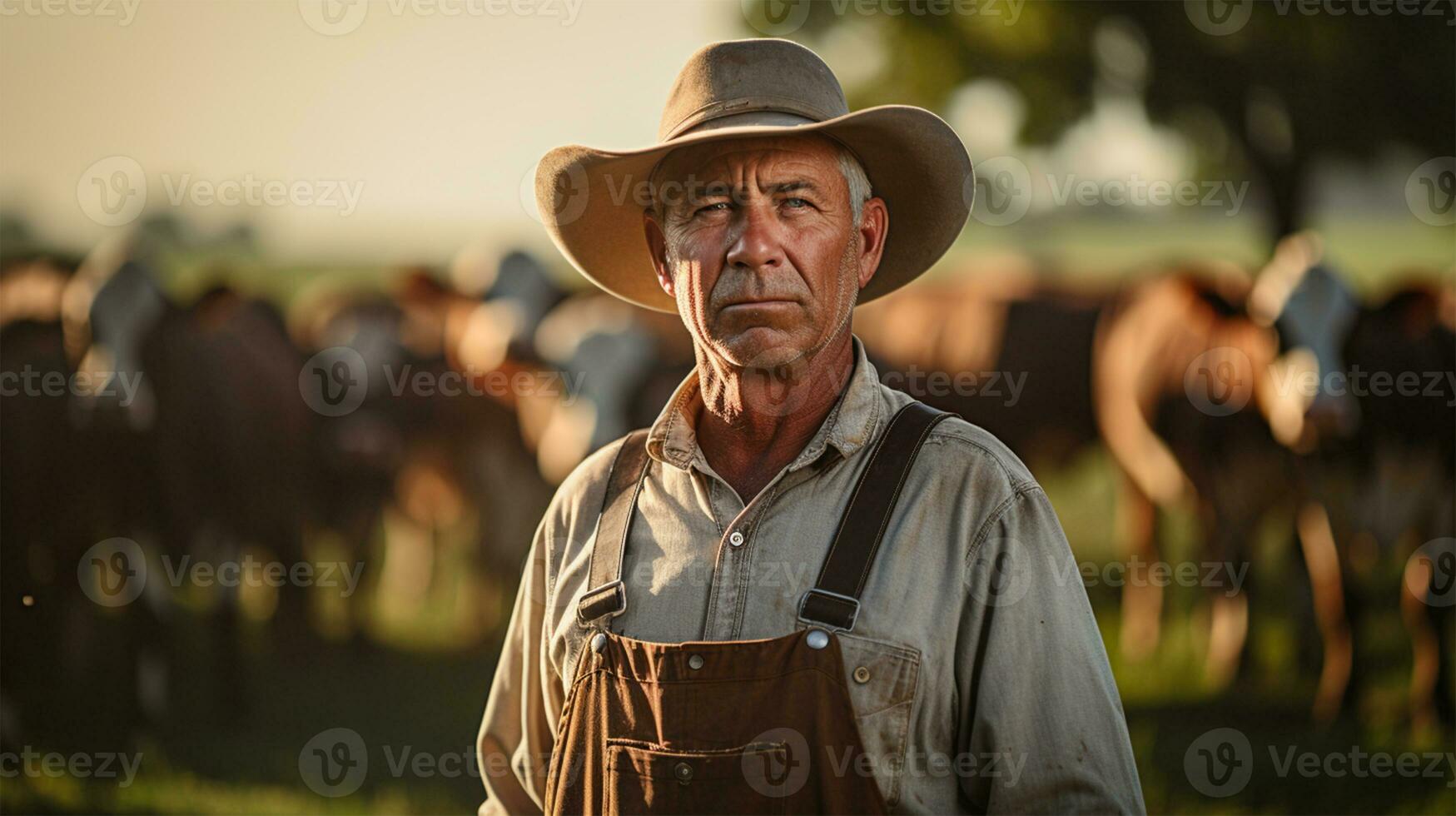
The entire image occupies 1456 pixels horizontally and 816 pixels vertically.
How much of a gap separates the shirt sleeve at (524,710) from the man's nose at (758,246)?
24.1 inches

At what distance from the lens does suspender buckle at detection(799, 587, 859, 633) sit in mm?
1877

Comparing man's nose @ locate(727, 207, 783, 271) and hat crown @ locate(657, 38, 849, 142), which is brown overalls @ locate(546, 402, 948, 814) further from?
hat crown @ locate(657, 38, 849, 142)

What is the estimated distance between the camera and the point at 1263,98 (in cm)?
1452

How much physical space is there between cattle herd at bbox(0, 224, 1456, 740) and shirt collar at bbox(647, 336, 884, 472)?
495cm

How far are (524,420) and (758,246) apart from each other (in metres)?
6.48

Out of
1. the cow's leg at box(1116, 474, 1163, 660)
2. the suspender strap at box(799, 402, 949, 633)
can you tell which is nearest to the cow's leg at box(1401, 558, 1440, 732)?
the cow's leg at box(1116, 474, 1163, 660)

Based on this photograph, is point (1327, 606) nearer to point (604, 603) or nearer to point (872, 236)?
point (872, 236)

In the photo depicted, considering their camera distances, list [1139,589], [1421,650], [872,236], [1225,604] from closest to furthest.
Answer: [872,236], [1421,650], [1225,604], [1139,589]

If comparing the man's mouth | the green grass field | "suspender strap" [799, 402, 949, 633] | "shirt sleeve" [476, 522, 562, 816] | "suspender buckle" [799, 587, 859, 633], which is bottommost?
the green grass field

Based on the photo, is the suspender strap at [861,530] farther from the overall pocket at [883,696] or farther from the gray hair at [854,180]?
the gray hair at [854,180]

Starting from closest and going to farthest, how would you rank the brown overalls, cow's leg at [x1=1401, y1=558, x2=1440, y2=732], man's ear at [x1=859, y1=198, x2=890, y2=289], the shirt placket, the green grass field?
1. the brown overalls
2. the shirt placket
3. man's ear at [x1=859, y1=198, x2=890, y2=289]
4. the green grass field
5. cow's leg at [x1=1401, y1=558, x2=1440, y2=732]

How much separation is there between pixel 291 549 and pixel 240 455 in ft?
2.17

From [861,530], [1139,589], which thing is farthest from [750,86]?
[1139,589]

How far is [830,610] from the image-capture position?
6.18 feet
